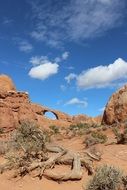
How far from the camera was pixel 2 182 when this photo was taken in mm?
10195

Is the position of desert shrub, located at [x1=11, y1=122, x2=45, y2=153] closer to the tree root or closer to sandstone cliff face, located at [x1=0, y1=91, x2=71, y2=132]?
the tree root

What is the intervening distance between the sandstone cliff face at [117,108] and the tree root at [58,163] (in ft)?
70.3

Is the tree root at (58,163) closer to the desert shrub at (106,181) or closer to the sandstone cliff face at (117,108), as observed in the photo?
the desert shrub at (106,181)

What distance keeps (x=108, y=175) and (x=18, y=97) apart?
3553cm

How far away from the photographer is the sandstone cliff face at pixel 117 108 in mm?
33125

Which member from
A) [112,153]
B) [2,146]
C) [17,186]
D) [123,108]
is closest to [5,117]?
[123,108]

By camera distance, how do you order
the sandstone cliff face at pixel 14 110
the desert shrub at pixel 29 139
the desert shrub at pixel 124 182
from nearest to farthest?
the desert shrub at pixel 124 182 → the desert shrub at pixel 29 139 → the sandstone cliff face at pixel 14 110

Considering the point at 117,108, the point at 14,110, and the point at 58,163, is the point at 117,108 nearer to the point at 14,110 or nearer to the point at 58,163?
the point at 14,110

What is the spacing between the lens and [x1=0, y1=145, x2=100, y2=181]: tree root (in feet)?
33.5

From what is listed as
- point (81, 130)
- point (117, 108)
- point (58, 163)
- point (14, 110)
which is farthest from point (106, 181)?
point (14, 110)

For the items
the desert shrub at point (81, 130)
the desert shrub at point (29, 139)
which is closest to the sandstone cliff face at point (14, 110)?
the desert shrub at point (81, 130)

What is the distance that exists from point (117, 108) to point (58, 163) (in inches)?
920

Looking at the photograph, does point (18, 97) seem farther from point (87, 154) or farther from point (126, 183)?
point (126, 183)

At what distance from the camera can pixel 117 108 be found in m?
34.1
